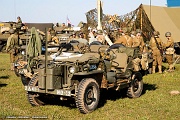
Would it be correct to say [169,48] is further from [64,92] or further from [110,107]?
[64,92]

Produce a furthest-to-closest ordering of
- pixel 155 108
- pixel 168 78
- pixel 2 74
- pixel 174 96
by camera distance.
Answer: pixel 2 74, pixel 168 78, pixel 174 96, pixel 155 108

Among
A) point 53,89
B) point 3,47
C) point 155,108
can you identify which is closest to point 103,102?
point 155,108

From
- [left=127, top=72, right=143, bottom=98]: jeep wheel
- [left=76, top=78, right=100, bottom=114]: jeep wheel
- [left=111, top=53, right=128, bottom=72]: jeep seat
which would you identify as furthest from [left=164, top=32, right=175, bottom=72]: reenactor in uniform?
[left=76, top=78, right=100, bottom=114]: jeep wheel

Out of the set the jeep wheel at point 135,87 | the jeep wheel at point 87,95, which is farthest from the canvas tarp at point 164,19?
the jeep wheel at point 87,95

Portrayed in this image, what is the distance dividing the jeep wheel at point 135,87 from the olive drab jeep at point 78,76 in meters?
0.21

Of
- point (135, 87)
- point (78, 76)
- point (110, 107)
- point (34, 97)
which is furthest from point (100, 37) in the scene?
point (78, 76)

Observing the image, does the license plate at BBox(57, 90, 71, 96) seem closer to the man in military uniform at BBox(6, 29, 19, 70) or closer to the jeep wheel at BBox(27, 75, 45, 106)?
the jeep wheel at BBox(27, 75, 45, 106)

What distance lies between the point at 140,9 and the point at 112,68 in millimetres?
9235

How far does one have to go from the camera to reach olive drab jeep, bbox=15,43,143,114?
6551 millimetres

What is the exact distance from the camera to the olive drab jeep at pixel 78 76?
21.5ft

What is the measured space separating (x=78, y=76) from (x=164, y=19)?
11.8 m

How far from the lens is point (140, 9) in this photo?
651 inches

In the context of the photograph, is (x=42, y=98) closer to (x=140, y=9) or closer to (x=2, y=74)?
(x=2, y=74)

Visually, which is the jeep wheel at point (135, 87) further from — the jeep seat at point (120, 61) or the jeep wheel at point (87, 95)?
the jeep wheel at point (87, 95)
